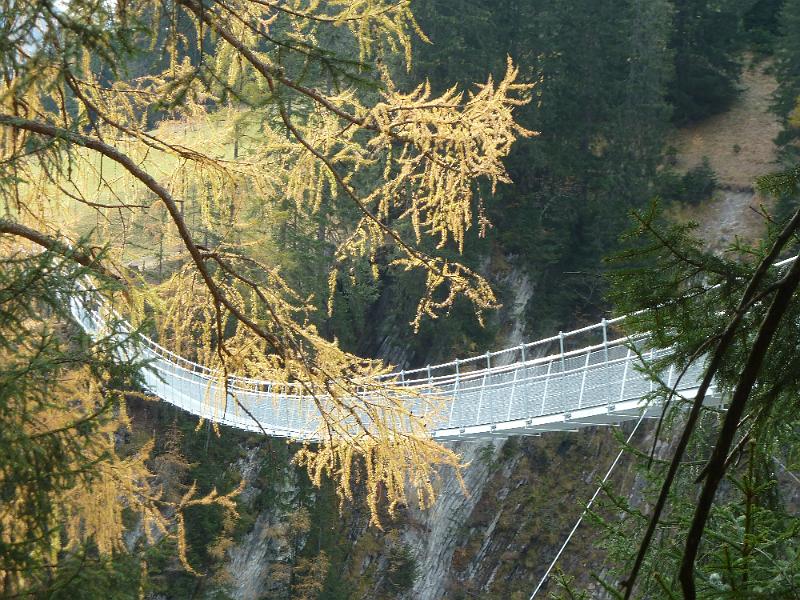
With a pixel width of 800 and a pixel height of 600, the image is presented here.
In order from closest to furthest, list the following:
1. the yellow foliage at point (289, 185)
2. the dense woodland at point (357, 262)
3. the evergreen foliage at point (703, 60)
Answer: the dense woodland at point (357, 262) < the yellow foliage at point (289, 185) < the evergreen foliage at point (703, 60)

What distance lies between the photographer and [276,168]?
163 inches

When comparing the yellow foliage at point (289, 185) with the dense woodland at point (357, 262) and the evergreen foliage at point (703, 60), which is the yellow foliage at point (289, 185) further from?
the evergreen foliage at point (703, 60)

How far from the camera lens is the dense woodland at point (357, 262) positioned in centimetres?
209

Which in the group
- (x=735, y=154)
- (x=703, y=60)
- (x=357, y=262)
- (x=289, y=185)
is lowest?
(x=289, y=185)

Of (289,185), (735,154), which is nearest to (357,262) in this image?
(735,154)

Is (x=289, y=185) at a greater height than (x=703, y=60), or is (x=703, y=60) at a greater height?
(x=703, y=60)

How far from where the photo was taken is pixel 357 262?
15320 millimetres

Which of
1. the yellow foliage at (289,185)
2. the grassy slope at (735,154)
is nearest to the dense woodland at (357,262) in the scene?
the yellow foliage at (289,185)

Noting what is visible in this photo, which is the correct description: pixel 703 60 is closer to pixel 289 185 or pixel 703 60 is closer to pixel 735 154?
pixel 735 154

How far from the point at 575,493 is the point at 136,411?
264 inches

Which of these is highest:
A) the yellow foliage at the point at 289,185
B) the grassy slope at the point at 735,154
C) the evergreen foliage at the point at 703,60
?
the evergreen foliage at the point at 703,60

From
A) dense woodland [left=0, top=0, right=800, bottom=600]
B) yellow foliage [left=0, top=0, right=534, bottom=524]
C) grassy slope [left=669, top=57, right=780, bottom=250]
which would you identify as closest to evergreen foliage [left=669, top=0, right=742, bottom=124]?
dense woodland [left=0, top=0, right=800, bottom=600]

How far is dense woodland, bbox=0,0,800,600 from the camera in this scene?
2.09 m

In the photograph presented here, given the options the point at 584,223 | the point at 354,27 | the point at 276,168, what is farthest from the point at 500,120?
the point at 584,223
